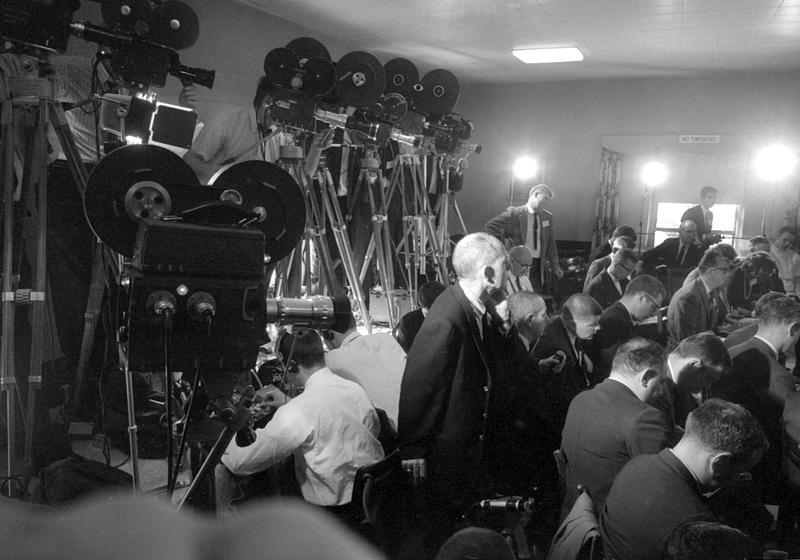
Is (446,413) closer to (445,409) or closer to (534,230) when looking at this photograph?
(445,409)

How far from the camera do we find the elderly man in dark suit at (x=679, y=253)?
630 centimetres

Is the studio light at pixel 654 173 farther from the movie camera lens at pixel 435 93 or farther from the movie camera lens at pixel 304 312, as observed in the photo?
the movie camera lens at pixel 304 312

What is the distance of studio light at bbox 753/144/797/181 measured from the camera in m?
8.23

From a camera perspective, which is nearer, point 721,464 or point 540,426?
point 721,464

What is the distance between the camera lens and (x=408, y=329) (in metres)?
3.80

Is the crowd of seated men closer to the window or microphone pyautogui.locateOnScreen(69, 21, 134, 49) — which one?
microphone pyautogui.locateOnScreen(69, 21, 134, 49)

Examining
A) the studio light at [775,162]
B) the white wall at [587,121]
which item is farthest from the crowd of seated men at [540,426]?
the white wall at [587,121]

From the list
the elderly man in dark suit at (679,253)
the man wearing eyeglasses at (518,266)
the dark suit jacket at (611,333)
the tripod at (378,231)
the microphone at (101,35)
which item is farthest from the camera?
the elderly man in dark suit at (679,253)

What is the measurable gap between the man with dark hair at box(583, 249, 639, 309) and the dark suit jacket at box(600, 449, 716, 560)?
3205 millimetres

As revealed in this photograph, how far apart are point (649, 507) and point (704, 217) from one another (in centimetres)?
633

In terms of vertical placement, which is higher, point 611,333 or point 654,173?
point 654,173

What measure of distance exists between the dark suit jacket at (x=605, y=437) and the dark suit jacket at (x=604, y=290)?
8.82 feet

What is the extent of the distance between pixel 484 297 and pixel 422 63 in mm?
6618

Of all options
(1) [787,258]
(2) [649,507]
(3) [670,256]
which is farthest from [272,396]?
(1) [787,258]
